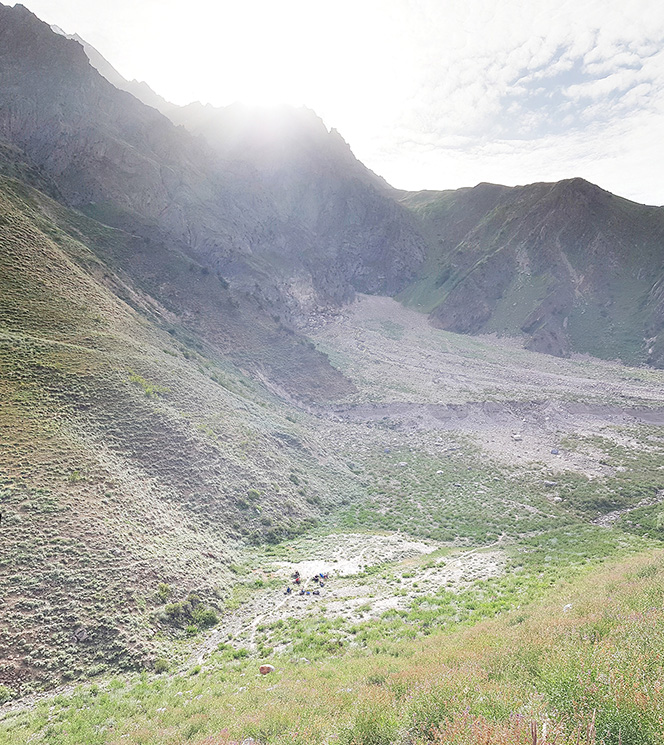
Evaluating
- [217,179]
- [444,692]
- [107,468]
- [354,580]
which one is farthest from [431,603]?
[217,179]

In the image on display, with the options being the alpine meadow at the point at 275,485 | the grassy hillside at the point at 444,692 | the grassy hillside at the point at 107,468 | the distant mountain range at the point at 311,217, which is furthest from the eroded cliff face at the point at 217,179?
the grassy hillside at the point at 444,692

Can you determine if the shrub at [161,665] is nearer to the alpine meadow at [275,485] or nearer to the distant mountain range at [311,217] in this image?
the alpine meadow at [275,485]

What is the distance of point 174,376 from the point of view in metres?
32.6

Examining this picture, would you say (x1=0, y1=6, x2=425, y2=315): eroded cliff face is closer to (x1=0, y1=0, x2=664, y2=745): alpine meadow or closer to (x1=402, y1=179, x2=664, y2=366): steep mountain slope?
(x1=0, y1=0, x2=664, y2=745): alpine meadow

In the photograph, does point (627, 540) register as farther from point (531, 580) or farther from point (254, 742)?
point (254, 742)

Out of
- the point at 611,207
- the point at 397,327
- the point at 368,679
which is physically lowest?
the point at 368,679

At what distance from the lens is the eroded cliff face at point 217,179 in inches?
2640

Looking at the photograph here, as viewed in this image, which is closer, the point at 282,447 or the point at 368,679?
the point at 368,679

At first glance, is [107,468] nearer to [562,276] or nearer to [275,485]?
[275,485]

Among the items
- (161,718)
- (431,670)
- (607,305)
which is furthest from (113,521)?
(607,305)

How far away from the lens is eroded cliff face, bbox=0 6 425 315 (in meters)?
67.1

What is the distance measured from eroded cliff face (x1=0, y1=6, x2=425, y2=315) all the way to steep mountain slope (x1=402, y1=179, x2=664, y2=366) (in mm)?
23974

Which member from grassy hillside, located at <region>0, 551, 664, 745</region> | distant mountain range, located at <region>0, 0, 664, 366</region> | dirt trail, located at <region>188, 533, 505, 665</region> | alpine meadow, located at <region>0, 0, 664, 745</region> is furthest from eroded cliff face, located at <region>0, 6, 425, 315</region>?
grassy hillside, located at <region>0, 551, 664, 745</region>

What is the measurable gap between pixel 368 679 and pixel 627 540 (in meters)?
18.3
